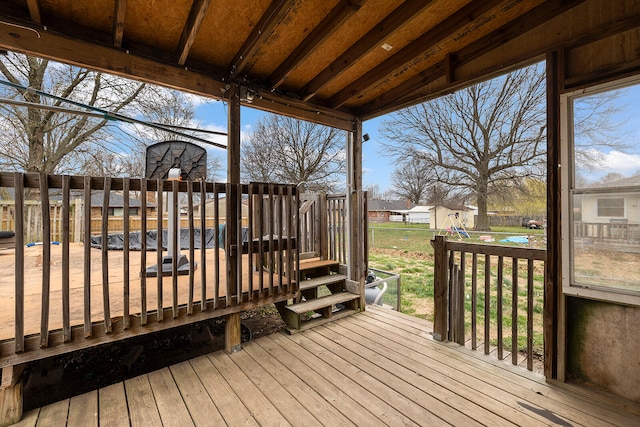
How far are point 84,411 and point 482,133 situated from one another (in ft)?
31.5

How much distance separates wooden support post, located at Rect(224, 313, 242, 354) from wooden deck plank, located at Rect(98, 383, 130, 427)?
0.82 metres

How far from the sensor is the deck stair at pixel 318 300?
302 centimetres

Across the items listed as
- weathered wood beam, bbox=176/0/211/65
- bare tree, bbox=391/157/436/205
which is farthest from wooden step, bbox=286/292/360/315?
bare tree, bbox=391/157/436/205

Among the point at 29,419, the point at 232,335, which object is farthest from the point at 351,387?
the point at 29,419

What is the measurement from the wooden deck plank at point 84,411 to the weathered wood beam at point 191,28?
2.71m

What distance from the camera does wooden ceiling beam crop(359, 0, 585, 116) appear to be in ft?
6.56

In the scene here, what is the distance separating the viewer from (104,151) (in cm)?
768

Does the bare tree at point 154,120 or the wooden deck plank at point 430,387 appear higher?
the bare tree at point 154,120

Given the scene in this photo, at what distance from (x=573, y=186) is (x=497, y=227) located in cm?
523

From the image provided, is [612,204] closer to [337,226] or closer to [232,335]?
[337,226]

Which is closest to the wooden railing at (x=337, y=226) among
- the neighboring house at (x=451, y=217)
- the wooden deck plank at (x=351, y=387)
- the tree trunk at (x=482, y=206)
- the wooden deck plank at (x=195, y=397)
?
the wooden deck plank at (x=351, y=387)

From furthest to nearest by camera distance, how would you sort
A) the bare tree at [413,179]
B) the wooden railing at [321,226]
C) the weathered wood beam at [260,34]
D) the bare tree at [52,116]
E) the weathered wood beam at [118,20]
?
the bare tree at [413,179], the bare tree at [52,116], the wooden railing at [321,226], the weathered wood beam at [260,34], the weathered wood beam at [118,20]

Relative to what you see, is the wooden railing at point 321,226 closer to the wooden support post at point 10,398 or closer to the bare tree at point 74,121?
the wooden support post at point 10,398

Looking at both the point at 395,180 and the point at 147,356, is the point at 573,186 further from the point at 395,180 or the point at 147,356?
the point at 395,180
